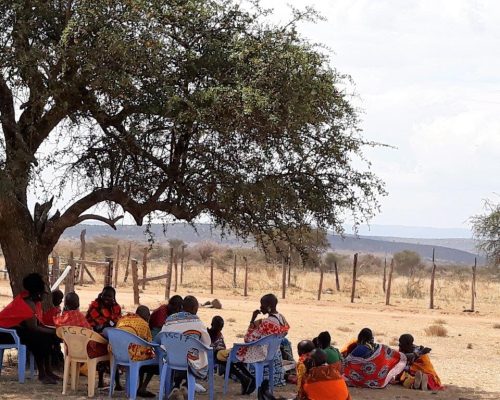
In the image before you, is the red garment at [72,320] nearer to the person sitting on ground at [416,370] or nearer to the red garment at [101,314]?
the red garment at [101,314]

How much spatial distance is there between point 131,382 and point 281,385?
247 cm

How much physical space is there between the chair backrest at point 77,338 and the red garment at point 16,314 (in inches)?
30.0

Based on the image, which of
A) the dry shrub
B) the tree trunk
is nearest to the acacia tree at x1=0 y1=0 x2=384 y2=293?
the tree trunk

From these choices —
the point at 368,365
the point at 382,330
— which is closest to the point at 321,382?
the point at 368,365

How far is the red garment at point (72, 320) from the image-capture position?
12016 millimetres

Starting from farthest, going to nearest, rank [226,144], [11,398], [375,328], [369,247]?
1. [369,247]
2. [375,328]
3. [226,144]
4. [11,398]

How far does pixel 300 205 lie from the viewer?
1368 cm

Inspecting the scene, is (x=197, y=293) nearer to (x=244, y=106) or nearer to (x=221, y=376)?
(x=221, y=376)

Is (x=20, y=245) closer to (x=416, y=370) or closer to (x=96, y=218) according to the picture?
(x=96, y=218)

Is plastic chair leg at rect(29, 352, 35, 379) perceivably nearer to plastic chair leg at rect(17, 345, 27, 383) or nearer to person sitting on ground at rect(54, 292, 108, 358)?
plastic chair leg at rect(17, 345, 27, 383)

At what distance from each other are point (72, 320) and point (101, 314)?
2.61ft

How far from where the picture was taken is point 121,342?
38.1ft

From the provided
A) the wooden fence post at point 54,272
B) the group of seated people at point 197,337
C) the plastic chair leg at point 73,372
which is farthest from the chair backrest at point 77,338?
the wooden fence post at point 54,272

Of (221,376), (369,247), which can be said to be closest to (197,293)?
(221,376)
